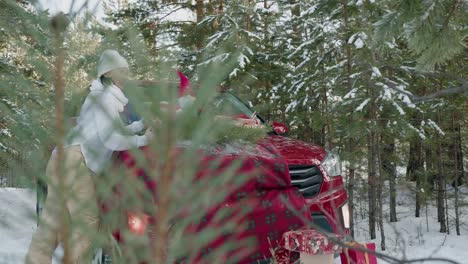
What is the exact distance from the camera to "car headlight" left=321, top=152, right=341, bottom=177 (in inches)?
166

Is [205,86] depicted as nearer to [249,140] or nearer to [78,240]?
[78,240]

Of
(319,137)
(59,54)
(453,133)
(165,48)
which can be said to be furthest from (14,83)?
(319,137)

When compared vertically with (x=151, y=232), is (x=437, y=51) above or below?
above

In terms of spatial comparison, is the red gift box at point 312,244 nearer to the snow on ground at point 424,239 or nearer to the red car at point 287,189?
the red car at point 287,189

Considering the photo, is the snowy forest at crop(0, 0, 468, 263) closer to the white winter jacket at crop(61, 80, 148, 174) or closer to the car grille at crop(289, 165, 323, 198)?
the white winter jacket at crop(61, 80, 148, 174)

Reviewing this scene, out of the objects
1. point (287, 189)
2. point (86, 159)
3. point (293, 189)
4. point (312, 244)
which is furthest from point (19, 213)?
point (293, 189)

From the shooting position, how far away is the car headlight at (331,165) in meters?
4.21

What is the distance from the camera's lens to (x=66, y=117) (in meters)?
0.52

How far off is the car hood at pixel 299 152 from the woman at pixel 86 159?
11.1 feet

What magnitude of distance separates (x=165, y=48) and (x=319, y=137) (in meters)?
12.5

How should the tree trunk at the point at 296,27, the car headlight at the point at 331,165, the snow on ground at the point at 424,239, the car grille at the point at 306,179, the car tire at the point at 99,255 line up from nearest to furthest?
the car tire at the point at 99,255, the car grille at the point at 306,179, the car headlight at the point at 331,165, the snow on ground at the point at 424,239, the tree trunk at the point at 296,27

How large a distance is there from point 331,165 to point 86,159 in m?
3.96

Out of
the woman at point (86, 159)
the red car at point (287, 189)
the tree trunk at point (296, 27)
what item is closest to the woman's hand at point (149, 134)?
the woman at point (86, 159)

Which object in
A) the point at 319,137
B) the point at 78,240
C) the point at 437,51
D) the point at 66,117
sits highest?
the point at 437,51
